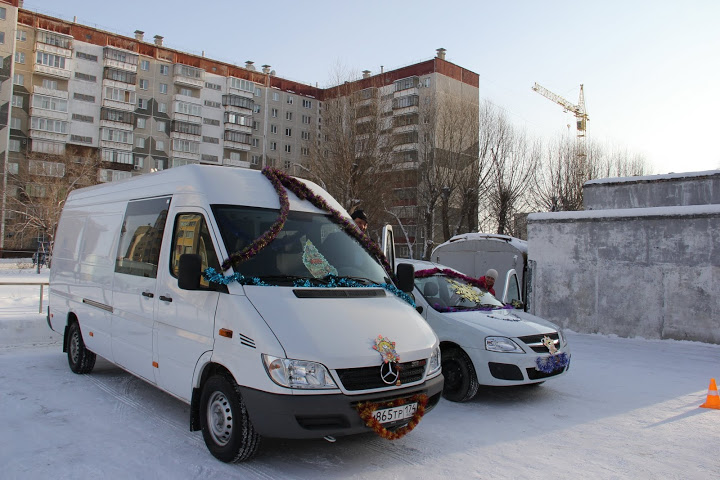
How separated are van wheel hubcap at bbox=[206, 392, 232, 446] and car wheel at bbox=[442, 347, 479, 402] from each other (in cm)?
327

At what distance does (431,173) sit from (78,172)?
98.8ft

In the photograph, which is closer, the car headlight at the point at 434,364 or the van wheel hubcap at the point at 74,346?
the car headlight at the point at 434,364

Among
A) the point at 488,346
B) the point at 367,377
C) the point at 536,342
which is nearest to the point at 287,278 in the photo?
the point at 367,377

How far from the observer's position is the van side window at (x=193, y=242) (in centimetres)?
473

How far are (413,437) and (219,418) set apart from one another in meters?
1.92

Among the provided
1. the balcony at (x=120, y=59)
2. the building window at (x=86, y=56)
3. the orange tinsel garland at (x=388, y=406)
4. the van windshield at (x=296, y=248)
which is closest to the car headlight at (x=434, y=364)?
the orange tinsel garland at (x=388, y=406)

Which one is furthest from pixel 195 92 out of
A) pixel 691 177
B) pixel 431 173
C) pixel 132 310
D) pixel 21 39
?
pixel 132 310

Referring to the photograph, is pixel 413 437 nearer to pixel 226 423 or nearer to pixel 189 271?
pixel 226 423

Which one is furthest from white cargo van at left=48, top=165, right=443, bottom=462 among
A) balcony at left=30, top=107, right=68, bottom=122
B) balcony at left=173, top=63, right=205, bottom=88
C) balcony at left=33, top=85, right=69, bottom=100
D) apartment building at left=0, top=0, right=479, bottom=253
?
balcony at left=173, top=63, right=205, bottom=88

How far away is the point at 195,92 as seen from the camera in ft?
215

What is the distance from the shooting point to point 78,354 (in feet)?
24.2

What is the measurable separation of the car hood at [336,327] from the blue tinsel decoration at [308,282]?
10cm

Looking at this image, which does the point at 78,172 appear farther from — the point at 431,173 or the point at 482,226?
the point at 482,226

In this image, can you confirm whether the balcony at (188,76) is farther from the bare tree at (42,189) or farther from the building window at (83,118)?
the bare tree at (42,189)
